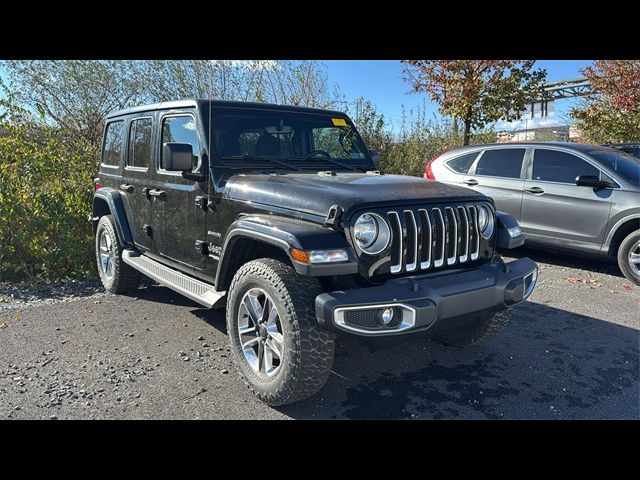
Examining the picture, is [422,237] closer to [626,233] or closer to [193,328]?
[193,328]

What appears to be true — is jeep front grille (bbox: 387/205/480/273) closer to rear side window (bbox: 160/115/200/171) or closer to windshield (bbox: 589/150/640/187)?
rear side window (bbox: 160/115/200/171)

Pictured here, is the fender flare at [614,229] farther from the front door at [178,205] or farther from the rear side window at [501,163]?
the front door at [178,205]

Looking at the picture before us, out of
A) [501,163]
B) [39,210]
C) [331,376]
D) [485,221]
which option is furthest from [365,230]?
[501,163]

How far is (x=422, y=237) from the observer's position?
2992 mm

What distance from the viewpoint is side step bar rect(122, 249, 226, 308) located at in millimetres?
3571

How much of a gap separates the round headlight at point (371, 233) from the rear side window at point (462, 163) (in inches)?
205

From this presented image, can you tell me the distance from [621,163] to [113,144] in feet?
20.7

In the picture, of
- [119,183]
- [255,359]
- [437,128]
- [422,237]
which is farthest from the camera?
[437,128]

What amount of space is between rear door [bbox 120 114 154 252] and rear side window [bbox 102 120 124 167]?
0.30 meters

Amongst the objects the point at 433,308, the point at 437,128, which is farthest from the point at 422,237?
the point at 437,128

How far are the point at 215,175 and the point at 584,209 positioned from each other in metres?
4.92

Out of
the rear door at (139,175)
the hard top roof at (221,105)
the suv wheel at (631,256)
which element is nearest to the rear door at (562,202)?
the suv wheel at (631,256)

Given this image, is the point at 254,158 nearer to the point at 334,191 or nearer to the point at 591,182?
the point at 334,191

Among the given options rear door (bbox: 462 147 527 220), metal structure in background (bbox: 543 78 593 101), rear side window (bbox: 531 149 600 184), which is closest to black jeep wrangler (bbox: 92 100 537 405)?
rear door (bbox: 462 147 527 220)
